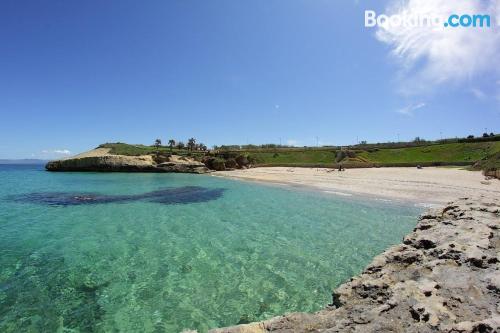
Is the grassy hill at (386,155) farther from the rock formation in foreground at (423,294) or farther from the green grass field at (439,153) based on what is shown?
the rock formation in foreground at (423,294)

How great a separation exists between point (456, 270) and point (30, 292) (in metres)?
11.9

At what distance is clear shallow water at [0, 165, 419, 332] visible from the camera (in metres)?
8.41

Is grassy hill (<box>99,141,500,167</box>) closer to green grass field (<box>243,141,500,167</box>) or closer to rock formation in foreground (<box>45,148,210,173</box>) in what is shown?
green grass field (<box>243,141,500,167</box>)

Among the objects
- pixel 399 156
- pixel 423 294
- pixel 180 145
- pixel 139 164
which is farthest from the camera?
pixel 180 145

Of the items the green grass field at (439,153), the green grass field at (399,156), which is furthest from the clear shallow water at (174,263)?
the green grass field at (439,153)

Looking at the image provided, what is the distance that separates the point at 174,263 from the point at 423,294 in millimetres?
9751

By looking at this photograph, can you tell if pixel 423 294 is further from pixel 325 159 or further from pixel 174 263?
pixel 325 159

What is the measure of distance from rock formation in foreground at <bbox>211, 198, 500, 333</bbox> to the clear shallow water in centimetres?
352

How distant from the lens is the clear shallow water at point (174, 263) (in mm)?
8406

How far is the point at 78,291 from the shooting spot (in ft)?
31.8

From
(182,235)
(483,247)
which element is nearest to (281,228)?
(182,235)

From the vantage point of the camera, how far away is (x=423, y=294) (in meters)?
4.75

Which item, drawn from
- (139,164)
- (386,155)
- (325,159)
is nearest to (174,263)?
(139,164)

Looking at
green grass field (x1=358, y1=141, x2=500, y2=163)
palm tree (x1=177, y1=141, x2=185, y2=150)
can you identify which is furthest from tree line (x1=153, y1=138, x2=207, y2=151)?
green grass field (x1=358, y1=141, x2=500, y2=163)
